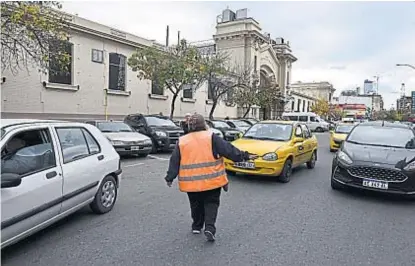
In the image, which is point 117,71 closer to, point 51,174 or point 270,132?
point 270,132

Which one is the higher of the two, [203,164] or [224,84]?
[224,84]

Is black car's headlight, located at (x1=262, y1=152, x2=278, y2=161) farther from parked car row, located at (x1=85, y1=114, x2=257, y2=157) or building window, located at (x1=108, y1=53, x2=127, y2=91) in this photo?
building window, located at (x1=108, y1=53, x2=127, y2=91)

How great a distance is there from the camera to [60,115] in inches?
759

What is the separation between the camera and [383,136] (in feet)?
27.1

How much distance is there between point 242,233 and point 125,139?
805cm

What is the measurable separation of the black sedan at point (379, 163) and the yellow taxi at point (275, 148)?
49.0 inches

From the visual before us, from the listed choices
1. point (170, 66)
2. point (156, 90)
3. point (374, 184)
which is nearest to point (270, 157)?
point (374, 184)

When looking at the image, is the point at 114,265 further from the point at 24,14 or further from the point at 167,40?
the point at 167,40

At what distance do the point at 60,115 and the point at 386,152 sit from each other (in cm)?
1655

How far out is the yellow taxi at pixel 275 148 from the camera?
8.15 m

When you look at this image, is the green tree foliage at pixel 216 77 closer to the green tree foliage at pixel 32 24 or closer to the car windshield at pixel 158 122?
the car windshield at pixel 158 122

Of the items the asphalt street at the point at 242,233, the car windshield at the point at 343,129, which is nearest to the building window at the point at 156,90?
the car windshield at the point at 343,129

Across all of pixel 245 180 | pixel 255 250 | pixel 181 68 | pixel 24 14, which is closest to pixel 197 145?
pixel 255 250

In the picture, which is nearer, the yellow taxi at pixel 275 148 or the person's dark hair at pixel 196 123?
the person's dark hair at pixel 196 123
